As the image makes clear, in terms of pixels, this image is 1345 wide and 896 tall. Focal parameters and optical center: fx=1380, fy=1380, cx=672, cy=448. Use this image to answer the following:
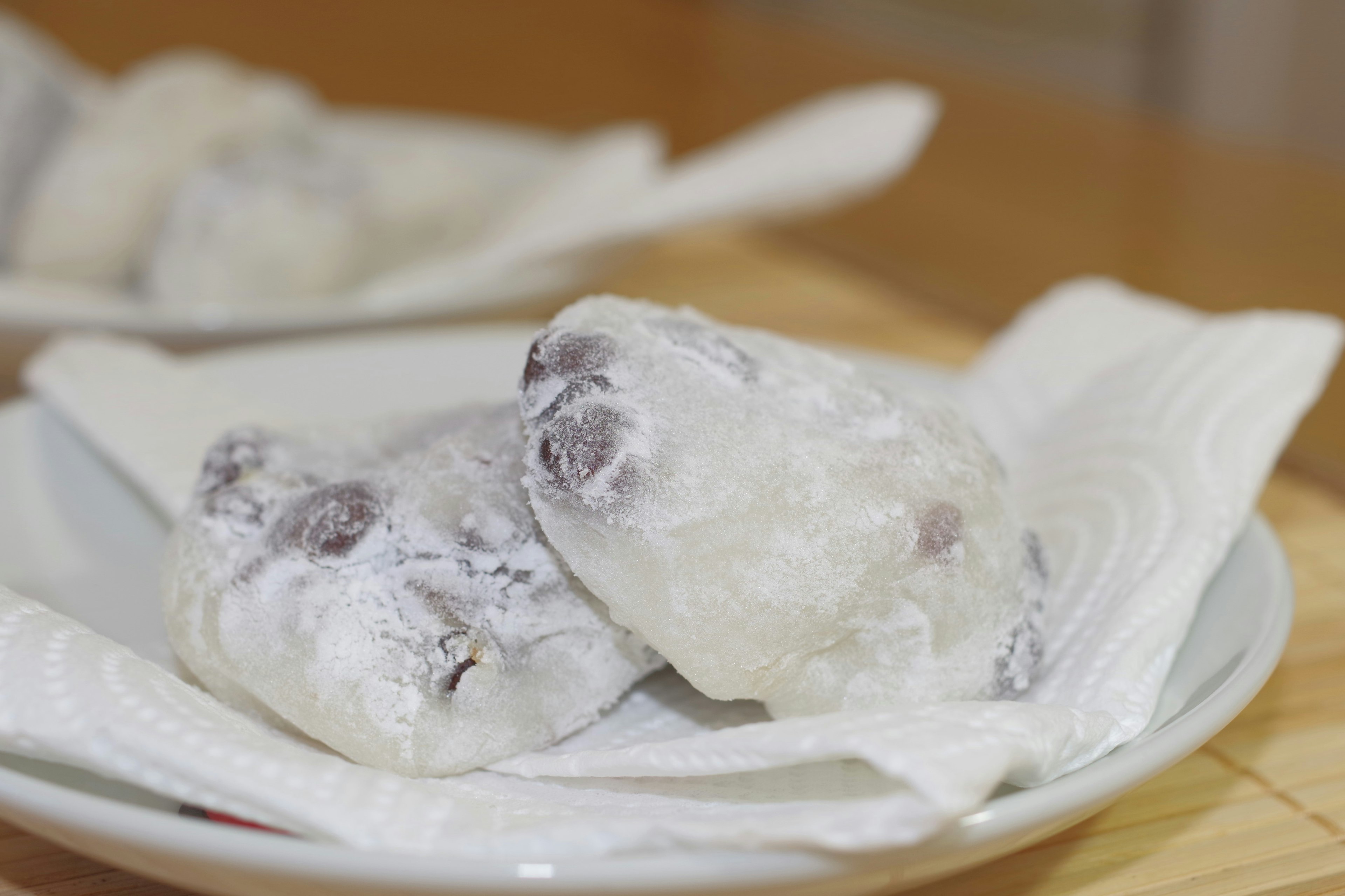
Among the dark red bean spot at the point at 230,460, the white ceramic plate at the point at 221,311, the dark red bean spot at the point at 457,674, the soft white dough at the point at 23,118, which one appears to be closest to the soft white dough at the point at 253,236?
the white ceramic plate at the point at 221,311

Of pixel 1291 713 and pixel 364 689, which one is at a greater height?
pixel 364 689

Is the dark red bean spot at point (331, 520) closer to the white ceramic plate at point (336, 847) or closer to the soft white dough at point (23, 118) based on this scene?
A: the white ceramic plate at point (336, 847)

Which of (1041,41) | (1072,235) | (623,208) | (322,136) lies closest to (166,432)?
(623,208)

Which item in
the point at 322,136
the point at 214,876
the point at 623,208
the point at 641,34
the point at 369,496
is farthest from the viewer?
the point at 641,34

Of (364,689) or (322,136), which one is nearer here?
(364,689)

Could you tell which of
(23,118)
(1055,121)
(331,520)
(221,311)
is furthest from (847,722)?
(1055,121)

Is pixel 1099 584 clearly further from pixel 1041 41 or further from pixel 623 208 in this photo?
pixel 1041 41

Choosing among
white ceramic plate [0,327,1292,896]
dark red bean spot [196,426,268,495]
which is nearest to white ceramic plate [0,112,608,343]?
white ceramic plate [0,327,1292,896]
